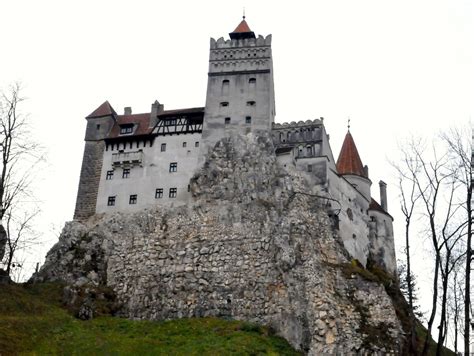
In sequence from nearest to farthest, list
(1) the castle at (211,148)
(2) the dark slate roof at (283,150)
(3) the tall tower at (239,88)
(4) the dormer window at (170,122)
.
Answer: (1) the castle at (211,148) < (2) the dark slate roof at (283,150) < (3) the tall tower at (239,88) < (4) the dormer window at (170,122)

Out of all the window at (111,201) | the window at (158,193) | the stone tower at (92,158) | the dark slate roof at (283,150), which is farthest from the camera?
the stone tower at (92,158)

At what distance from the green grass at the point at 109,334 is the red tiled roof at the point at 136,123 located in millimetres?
17686

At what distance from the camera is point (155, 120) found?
58406mm

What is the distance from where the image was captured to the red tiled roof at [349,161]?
58.2m

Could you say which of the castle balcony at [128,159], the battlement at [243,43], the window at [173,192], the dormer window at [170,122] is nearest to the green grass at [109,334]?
the window at [173,192]

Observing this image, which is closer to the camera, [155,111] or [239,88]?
[239,88]

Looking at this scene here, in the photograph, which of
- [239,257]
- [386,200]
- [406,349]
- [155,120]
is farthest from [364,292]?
[155,120]

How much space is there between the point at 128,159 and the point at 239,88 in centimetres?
1216

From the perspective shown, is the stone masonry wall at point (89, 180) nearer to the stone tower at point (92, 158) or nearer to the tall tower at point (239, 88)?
the stone tower at point (92, 158)

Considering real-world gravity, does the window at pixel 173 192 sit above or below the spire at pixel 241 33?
below

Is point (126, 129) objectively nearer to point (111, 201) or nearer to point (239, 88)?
point (111, 201)

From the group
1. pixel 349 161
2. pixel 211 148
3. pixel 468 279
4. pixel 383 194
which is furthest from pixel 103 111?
pixel 468 279

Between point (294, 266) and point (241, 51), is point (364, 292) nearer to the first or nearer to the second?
point (294, 266)

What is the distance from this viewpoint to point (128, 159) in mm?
55844
